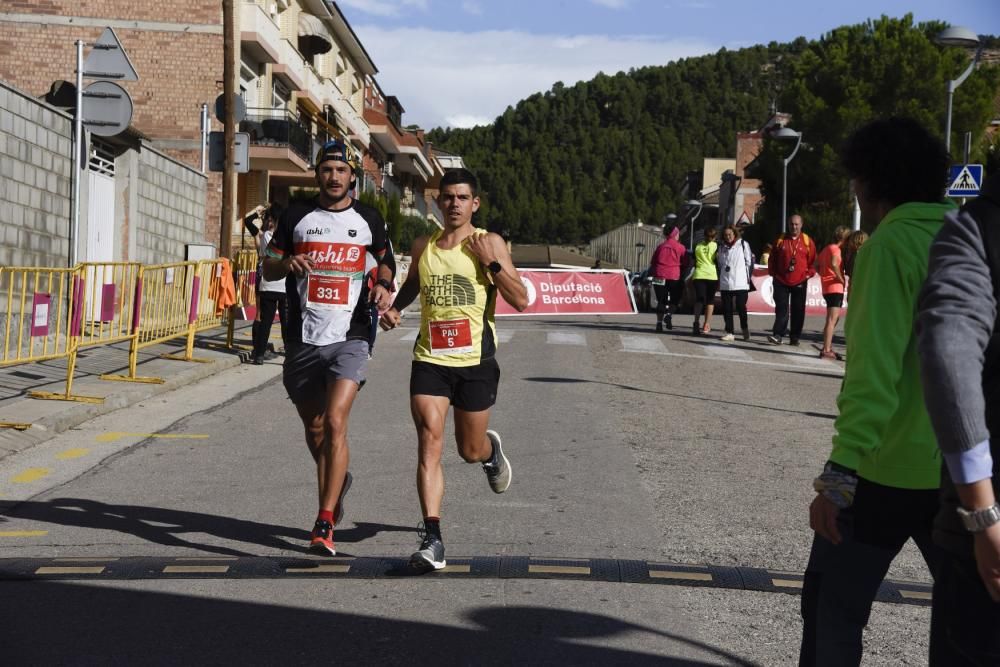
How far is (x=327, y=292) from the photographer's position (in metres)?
6.16

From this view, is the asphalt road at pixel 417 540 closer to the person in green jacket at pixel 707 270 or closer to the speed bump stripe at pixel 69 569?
the speed bump stripe at pixel 69 569

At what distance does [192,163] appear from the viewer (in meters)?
35.6

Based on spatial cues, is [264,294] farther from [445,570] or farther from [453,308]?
[445,570]

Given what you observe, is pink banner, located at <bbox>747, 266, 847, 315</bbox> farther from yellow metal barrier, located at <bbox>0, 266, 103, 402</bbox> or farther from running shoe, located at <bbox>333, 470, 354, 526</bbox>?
running shoe, located at <bbox>333, 470, 354, 526</bbox>

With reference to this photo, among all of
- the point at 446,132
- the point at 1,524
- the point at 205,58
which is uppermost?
the point at 446,132

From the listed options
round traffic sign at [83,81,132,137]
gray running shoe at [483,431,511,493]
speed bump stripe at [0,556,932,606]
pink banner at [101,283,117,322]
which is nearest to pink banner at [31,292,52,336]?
pink banner at [101,283,117,322]

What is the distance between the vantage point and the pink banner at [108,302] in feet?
38.8

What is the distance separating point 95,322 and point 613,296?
14673 mm

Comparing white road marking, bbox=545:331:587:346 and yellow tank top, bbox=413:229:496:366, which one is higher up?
yellow tank top, bbox=413:229:496:366

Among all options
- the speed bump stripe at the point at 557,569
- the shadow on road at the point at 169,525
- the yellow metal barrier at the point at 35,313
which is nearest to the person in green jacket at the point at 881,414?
the speed bump stripe at the point at 557,569

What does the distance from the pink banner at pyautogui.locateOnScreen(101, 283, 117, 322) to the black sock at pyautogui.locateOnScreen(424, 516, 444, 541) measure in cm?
701

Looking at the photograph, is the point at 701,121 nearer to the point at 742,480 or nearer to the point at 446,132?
the point at 446,132

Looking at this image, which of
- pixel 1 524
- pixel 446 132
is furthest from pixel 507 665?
pixel 446 132

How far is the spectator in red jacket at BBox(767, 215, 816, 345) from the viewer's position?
60.3 feet
